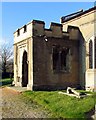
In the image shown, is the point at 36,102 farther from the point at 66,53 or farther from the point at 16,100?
the point at 66,53

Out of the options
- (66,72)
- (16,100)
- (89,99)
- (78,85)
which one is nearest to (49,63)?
(66,72)

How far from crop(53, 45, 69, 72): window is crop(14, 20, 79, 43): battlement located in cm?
109

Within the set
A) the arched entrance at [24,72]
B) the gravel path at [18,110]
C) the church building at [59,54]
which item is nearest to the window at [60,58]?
the church building at [59,54]

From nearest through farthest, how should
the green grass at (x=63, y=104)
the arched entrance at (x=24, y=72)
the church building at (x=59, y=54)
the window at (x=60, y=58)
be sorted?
the green grass at (x=63, y=104) → the church building at (x=59, y=54) → the window at (x=60, y=58) → the arched entrance at (x=24, y=72)

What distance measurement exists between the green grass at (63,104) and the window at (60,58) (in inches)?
170

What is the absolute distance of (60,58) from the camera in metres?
Answer: 19.0

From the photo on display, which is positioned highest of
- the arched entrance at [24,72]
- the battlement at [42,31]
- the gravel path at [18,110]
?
the battlement at [42,31]

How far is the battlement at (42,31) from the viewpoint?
17.8 meters

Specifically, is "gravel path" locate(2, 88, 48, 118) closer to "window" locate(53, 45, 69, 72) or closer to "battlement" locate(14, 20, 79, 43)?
"window" locate(53, 45, 69, 72)

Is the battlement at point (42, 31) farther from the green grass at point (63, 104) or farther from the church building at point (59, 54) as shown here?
the green grass at point (63, 104)

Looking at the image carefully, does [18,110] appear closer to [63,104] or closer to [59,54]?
[63,104]

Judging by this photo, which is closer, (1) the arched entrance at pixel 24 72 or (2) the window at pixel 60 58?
(2) the window at pixel 60 58

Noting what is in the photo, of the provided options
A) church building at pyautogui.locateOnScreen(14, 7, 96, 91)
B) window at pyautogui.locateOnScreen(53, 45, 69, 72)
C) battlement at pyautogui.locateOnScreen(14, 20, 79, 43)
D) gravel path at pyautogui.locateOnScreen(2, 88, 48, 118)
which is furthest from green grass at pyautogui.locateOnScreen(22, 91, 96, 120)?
battlement at pyautogui.locateOnScreen(14, 20, 79, 43)

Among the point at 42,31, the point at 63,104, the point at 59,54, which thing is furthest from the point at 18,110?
the point at 59,54
